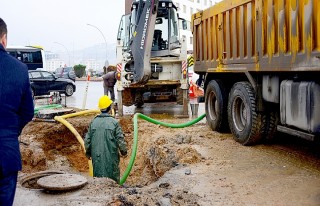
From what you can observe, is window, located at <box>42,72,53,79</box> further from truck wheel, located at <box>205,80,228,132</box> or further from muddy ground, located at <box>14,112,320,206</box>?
truck wheel, located at <box>205,80,228,132</box>

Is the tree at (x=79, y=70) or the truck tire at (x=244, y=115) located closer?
the truck tire at (x=244, y=115)

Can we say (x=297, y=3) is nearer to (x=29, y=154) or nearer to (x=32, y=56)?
(x=29, y=154)

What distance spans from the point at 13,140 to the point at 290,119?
12.9 ft

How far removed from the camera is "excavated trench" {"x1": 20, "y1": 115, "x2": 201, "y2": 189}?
759 centimetres

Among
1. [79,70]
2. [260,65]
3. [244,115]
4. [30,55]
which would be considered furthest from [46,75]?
[79,70]

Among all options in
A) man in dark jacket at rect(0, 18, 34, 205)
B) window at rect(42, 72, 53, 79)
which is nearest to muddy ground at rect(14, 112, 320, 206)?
man in dark jacket at rect(0, 18, 34, 205)

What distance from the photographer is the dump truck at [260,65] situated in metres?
5.40

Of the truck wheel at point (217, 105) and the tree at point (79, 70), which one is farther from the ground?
the tree at point (79, 70)

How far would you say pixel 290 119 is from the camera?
5.89 metres

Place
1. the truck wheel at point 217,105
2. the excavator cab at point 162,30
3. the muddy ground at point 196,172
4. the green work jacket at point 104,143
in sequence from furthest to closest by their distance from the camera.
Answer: the excavator cab at point 162,30, the truck wheel at point 217,105, the green work jacket at point 104,143, the muddy ground at point 196,172

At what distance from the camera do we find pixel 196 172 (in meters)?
6.37

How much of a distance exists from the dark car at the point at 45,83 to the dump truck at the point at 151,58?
9806 millimetres

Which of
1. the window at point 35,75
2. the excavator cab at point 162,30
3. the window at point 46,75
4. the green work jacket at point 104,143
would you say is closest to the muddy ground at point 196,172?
the green work jacket at point 104,143

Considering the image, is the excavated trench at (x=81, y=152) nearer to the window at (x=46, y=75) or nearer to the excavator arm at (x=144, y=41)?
the excavator arm at (x=144, y=41)
